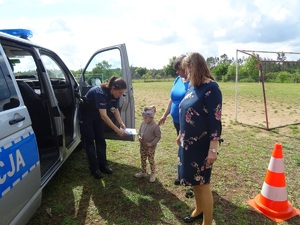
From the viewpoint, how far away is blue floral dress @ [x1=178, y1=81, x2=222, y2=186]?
223cm

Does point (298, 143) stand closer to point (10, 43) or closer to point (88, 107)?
point (88, 107)

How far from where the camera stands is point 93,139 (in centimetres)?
385

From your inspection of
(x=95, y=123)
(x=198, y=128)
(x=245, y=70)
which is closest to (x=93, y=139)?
(x=95, y=123)

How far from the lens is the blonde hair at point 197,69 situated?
2.29 meters

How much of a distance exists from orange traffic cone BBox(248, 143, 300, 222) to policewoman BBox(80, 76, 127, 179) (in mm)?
1881

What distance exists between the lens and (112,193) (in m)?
3.45

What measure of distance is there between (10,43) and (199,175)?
92.9 inches

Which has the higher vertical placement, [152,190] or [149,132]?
[149,132]

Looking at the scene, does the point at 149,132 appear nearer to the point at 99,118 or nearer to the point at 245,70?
the point at 99,118

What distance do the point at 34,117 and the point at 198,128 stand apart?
2.57 meters

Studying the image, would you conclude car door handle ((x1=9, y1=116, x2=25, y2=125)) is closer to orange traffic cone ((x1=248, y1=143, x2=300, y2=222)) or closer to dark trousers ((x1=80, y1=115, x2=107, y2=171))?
dark trousers ((x1=80, y1=115, x2=107, y2=171))

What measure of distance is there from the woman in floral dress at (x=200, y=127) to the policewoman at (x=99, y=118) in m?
1.22

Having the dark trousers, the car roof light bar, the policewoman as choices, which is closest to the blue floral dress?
the policewoman

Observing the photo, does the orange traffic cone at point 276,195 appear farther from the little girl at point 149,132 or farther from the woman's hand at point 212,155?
the little girl at point 149,132
